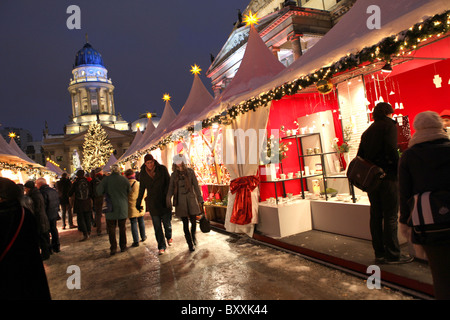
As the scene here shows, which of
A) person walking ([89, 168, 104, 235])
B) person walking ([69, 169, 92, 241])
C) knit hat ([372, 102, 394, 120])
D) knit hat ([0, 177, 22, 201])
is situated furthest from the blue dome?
knit hat ([0, 177, 22, 201])

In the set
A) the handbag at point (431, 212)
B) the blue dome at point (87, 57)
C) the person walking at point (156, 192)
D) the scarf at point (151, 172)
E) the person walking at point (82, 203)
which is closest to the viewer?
the handbag at point (431, 212)

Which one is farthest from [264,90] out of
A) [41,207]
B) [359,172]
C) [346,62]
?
[41,207]

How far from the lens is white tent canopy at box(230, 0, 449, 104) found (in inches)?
122

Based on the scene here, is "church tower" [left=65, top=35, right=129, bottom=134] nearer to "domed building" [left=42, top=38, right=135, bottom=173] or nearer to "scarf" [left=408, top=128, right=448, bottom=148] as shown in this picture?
"domed building" [left=42, top=38, right=135, bottom=173]

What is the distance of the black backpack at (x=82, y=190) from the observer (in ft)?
27.9

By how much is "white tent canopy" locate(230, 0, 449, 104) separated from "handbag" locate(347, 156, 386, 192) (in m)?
1.46

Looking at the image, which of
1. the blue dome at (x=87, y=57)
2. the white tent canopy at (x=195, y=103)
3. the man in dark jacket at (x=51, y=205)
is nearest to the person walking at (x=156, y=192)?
the man in dark jacket at (x=51, y=205)

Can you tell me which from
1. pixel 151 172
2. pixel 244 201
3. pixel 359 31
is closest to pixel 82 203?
pixel 151 172

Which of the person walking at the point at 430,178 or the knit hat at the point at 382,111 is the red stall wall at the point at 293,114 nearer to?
the knit hat at the point at 382,111

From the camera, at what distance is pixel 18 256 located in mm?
1787

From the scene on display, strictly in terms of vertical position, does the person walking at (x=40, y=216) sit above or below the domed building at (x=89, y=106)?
below

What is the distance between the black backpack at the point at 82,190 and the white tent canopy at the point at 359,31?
595 cm

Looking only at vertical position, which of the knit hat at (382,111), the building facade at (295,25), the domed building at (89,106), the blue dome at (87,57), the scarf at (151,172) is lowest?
the scarf at (151,172)

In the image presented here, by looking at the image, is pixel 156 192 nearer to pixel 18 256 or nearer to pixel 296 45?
pixel 18 256
